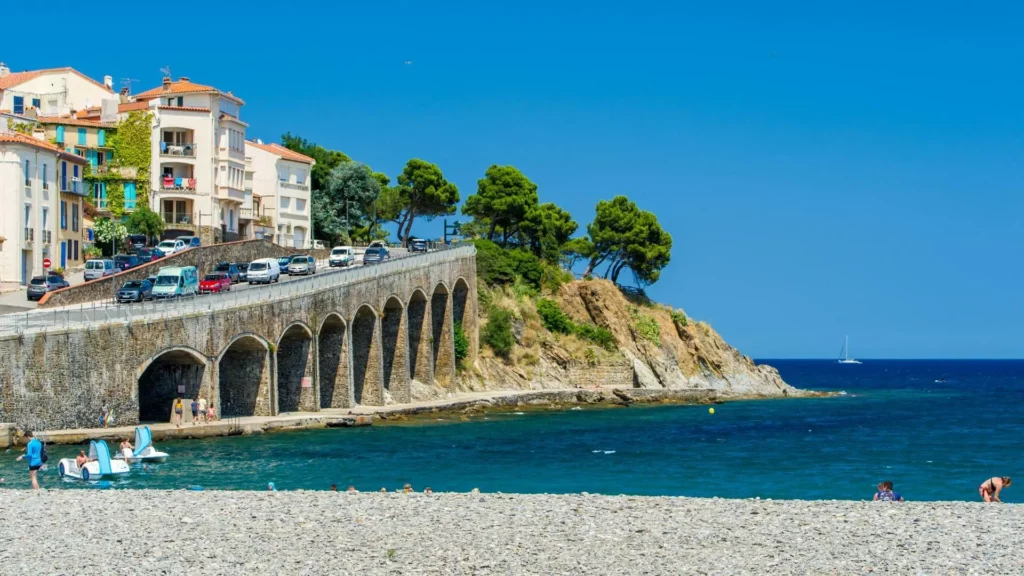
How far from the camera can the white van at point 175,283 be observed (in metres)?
57.8

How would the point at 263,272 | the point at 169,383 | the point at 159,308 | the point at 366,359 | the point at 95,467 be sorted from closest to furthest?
the point at 95,467 → the point at 159,308 → the point at 169,383 → the point at 263,272 → the point at 366,359

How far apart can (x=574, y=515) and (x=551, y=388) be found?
64257mm

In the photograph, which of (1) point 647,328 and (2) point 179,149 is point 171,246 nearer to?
(2) point 179,149

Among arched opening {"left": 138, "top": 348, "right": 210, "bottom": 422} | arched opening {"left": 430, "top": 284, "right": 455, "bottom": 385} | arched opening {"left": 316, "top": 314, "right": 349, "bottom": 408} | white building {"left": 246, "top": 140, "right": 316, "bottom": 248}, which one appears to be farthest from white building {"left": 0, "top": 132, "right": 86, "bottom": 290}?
white building {"left": 246, "top": 140, "right": 316, "bottom": 248}

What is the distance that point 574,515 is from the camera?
26.9m

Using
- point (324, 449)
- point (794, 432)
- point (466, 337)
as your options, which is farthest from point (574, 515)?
point (466, 337)

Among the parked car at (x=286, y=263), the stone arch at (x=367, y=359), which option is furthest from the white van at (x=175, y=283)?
the parked car at (x=286, y=263)

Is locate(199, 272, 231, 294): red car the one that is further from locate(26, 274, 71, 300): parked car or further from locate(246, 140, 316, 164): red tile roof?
locate(246, 140, 316, 164): red tile roof

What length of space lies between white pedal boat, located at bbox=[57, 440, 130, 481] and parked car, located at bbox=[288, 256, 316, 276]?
105 feet

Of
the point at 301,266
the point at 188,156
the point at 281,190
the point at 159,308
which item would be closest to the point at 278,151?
the point at 281,190

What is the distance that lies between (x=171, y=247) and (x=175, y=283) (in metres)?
15.9

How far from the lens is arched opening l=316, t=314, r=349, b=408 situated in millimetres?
65625

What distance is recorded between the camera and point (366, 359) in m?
70.6

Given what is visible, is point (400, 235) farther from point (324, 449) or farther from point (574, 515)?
point (574, 515)
